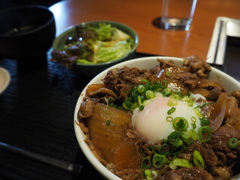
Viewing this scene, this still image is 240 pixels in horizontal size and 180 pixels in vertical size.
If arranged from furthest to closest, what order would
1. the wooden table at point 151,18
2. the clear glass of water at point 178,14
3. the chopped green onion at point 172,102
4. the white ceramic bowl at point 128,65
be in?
the clear glass of water at point 178,14 → the wooden table at point 151,18 → the chopped green onion at point 172,102 → the white ceramic bowl at point 128,65

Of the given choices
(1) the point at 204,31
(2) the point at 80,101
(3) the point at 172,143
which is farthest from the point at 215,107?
(1) the point at 204,31

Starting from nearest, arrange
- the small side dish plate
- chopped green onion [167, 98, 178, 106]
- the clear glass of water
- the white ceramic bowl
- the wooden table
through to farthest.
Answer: the white ceramic bowl → chopped green onion [167, 98, 178, 106] → the small side dish plate → the wooden table → the clear glass of water

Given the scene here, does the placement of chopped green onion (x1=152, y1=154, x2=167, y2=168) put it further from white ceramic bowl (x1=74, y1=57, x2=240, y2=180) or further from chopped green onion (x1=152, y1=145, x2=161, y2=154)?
white ceramic bowl (x1=74, y1=57, x2=240, y2=180)

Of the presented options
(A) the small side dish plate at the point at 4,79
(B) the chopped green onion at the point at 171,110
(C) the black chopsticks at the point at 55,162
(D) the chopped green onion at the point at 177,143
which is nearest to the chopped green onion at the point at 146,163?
(D) the chopped green onion at the point at 177,143

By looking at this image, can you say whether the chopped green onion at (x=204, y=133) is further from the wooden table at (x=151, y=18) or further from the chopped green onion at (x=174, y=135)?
the wooden table at (x=151, y=18)

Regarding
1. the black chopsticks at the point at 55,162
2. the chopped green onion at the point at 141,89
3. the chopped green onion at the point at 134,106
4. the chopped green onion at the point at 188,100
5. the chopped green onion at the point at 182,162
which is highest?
the chopped green onion at the point at 141,89

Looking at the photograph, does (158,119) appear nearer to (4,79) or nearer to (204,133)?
(204,133)

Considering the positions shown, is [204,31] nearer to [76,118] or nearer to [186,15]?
[186,15]

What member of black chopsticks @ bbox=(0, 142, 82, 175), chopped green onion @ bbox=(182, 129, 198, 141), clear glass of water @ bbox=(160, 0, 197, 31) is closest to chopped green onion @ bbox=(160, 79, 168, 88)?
chopped green onion @ bbox=(182, 129, 198, 141)
